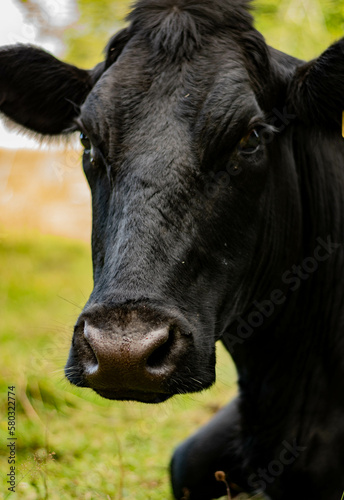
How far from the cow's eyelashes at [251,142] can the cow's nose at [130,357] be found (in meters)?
1.04

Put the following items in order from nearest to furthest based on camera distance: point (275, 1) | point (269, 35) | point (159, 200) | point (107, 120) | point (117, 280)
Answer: point (117, 280) → point (159, 200) → point (107, 120) → point (275, 1) → point (269, 35)

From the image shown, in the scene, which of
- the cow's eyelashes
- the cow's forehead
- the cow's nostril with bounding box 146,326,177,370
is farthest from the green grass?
the cow's eyelashes

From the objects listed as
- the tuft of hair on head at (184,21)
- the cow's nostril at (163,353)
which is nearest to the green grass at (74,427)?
the cow's nostril at (163,353)

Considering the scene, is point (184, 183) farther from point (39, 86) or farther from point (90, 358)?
point (39, 86)

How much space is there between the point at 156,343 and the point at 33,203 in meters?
14.0

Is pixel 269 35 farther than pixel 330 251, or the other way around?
pixel 269 35

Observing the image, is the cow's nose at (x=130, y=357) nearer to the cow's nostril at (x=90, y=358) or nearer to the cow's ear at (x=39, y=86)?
the cow's nostril at (x=90, y=358)

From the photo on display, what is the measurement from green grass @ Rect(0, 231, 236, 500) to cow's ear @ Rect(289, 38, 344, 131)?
1.44m

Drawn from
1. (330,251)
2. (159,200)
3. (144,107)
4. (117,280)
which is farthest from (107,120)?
(330,251)

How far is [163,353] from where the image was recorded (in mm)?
2701

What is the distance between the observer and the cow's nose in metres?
2.54

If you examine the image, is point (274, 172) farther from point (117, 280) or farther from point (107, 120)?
point (117, 280)

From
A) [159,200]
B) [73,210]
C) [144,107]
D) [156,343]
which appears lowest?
[73,210]

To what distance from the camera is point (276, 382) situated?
12.9 feet
